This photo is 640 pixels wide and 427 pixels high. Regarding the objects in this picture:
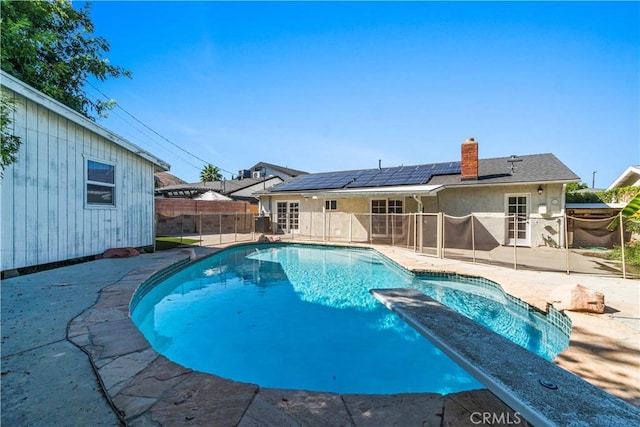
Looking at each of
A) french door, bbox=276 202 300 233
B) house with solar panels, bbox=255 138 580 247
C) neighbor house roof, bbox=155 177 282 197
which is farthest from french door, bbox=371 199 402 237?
neighbor house roof, bbox=155 177 282 197

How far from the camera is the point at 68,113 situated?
7027mm

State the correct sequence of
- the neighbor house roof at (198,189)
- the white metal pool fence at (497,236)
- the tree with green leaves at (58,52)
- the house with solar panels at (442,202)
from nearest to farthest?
1. the tree with green leaves at (58,52)
2. the white metal pool fence at (497,236)
3. the house with solar panels at (442,202)
4. the neighbor house roof at (198,189)

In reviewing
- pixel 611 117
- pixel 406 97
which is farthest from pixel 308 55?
pixel 611 117

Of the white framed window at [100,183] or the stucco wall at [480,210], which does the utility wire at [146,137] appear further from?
the stucco wall at [480,210]

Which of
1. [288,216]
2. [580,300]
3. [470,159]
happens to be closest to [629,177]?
[470,159]

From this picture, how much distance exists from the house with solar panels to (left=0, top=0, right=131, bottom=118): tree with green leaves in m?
9.93

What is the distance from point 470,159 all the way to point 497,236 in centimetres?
366

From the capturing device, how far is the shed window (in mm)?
7957

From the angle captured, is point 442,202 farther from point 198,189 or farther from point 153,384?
point 198,189

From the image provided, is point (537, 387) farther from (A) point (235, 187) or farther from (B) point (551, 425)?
(A) point (235, 187)

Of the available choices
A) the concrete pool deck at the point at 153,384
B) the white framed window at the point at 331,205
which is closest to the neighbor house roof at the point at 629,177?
the concrete pool deck at the point at 153,384

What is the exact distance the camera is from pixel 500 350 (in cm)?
335

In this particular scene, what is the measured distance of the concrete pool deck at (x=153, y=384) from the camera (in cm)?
204

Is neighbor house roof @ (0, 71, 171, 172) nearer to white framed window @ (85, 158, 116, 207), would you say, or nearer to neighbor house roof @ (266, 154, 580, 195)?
white framed window @ (85, 158, 116, 207)
